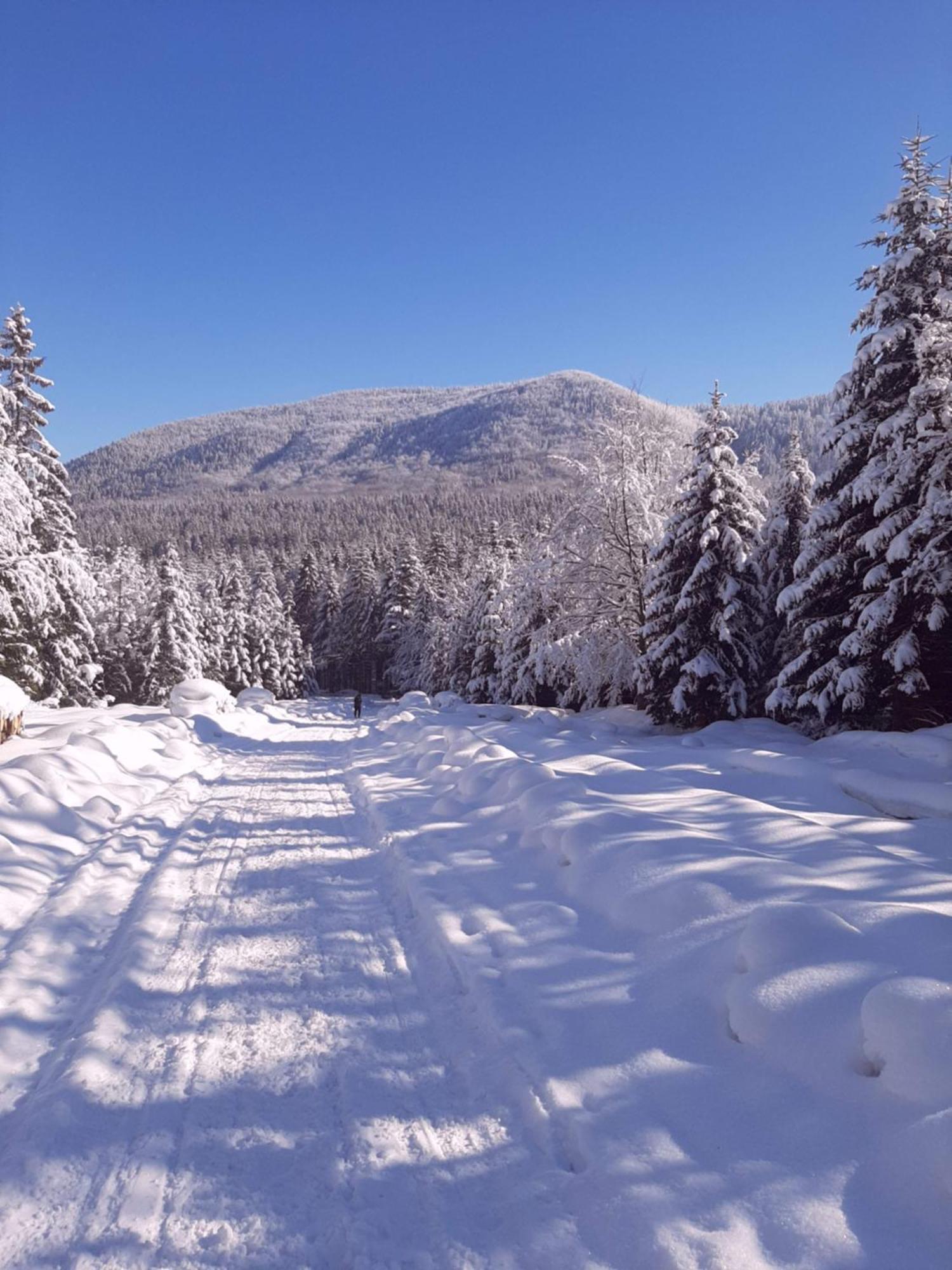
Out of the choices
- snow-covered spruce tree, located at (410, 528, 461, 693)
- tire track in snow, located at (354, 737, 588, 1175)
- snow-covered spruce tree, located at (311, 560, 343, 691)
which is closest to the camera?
tire track in snow, located at (354, 737, 588, 1175)

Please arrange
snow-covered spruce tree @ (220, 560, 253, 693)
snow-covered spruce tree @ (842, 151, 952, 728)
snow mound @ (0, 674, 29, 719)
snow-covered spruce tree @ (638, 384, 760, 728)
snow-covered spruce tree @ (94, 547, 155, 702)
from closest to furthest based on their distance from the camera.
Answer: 1. snow-covered spruce tree @ (842, 151, 952, 728)
2. snow mound @ (0, 674, 29, 719)
3. snow-covered spruce tree @ (638, 384, 760, 728)
4. snow-covered spruce tree @ (94, 547, 155, 702)
5. snow-covered spruce tree @ (220, 560, 253, 693)

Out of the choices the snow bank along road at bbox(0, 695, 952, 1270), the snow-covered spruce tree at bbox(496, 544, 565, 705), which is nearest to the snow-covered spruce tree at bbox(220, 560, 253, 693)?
the snow-covered spruce tree at bbox(496, 544, 565, 705)

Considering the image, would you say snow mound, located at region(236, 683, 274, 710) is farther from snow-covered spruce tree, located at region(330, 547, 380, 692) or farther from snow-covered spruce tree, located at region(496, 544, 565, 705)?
snow-covered spruce tree, located at region(330, 547, 380, 692)

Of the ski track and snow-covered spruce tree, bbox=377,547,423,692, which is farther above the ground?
snow-covered spruce tree, bbox=377,547,423,692

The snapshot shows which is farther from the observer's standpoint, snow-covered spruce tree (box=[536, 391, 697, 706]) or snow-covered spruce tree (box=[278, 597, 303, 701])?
snow-covered spruce tree (box=[278, 597, 303, 701])

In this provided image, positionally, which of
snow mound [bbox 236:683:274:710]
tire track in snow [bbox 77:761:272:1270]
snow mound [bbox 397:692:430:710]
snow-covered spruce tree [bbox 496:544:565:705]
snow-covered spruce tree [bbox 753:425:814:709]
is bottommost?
snow mound [bbox 236:683:274:710]

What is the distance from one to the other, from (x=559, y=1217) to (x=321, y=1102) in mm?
1285

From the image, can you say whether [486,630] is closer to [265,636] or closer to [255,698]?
[255,698]

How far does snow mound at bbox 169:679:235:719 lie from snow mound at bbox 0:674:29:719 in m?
5.26

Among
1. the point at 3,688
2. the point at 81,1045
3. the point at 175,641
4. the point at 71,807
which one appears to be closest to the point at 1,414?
the point at 3,688

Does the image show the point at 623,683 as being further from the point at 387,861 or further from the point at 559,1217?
the point at 559,1217

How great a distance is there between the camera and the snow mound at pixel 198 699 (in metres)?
18.8

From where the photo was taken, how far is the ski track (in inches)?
101

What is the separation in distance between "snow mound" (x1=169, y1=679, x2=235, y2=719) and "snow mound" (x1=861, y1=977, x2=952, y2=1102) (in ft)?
58.9
